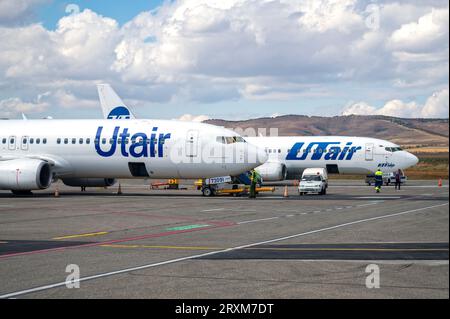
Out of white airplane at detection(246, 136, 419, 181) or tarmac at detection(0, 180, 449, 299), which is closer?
tarmac at detection(0, 180, 449, 299)

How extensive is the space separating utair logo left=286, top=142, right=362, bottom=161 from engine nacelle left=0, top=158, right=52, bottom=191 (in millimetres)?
27173

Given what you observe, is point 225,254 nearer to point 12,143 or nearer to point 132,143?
point 132,143

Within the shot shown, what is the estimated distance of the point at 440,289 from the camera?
39.7 feet

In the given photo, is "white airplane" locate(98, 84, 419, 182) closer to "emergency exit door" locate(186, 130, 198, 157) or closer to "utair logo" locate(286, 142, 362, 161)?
"utair logo" locate(286, 142, 362, 161)

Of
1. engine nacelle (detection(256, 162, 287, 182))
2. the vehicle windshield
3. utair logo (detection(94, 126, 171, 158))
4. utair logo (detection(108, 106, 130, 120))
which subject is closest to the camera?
utair logo (detection(94, 126, 171, 158))

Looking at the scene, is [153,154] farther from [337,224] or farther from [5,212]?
[337,224]

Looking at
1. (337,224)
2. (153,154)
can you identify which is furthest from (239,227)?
(153,154)

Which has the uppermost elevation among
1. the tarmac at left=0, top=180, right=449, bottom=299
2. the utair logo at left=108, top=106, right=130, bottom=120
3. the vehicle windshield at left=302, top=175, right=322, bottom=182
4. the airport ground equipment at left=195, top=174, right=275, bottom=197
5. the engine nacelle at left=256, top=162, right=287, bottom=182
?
the utair logo at left=108, top=106, right=130, bottom=120

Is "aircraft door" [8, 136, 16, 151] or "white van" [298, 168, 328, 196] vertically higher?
"aircraft door" [8, 136, 16, 151]

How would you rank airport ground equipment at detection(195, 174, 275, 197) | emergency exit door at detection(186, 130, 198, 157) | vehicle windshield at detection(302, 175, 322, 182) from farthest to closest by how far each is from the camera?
vehicle windshield at detection(302, 175, 322, 182)
airport ground equipment at detection(195, 174, 275, 197)
emergency exit door at detection(186, 130, 198, 157)

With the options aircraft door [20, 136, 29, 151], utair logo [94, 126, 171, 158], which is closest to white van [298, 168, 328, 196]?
utair logo [94, 126, 171, 158]

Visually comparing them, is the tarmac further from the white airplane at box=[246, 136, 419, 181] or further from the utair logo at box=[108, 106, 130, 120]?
the utair logo at box=[108, 106, 130, 120]

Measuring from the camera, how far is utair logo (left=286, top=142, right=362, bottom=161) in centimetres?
6328
